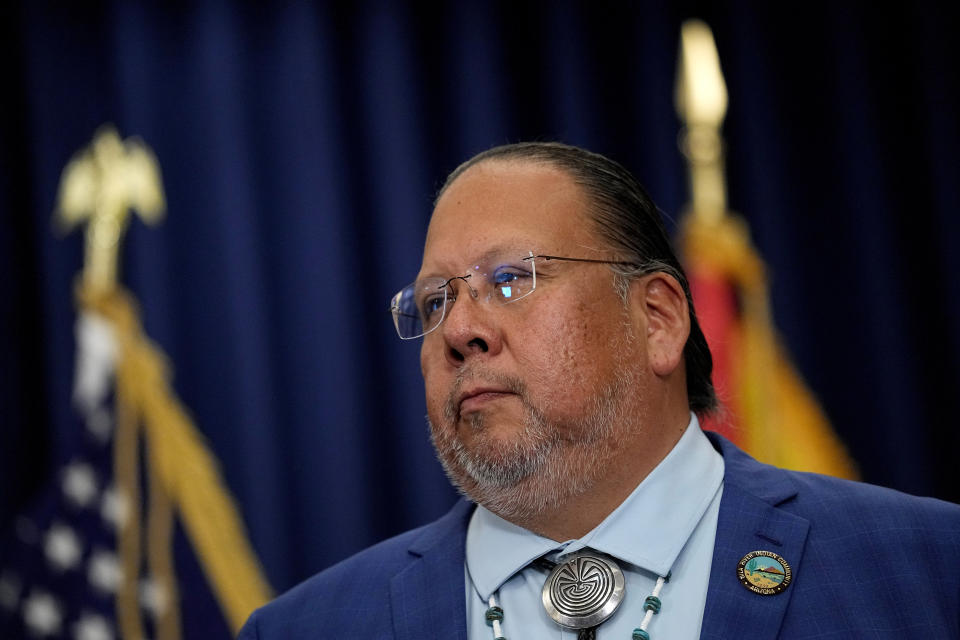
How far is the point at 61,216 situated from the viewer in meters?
3.60

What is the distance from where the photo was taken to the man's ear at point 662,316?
79.1 inches

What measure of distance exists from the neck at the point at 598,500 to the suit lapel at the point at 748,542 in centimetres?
17

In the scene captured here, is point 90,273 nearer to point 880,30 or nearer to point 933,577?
point 933,577

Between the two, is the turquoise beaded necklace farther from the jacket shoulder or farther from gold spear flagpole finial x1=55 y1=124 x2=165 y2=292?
gold spear flagpole finial x1=55 y1=124 x2=165 y2=292

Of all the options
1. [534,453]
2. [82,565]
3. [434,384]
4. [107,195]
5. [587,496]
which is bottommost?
[82,565]

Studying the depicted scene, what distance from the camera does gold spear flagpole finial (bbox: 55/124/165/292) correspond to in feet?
11.8

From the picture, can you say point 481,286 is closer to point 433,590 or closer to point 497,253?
point 497,253

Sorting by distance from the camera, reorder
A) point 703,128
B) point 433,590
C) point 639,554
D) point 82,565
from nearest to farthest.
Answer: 1. point 639,554
2. point 433,590
3. point 82,565
4. point 703,128

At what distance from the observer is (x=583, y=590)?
1.73 metres

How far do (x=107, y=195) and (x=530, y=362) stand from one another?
7.79ft

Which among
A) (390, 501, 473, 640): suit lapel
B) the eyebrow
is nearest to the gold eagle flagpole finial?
(390, 501, 473, 640): suit lapel

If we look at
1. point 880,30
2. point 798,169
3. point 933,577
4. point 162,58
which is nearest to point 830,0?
point 880,30

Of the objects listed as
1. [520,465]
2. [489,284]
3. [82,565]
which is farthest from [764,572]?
[82,565]

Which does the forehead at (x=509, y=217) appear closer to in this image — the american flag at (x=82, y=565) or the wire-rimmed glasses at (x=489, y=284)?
the wire-rimmed glasses at (x=489, y=284)
